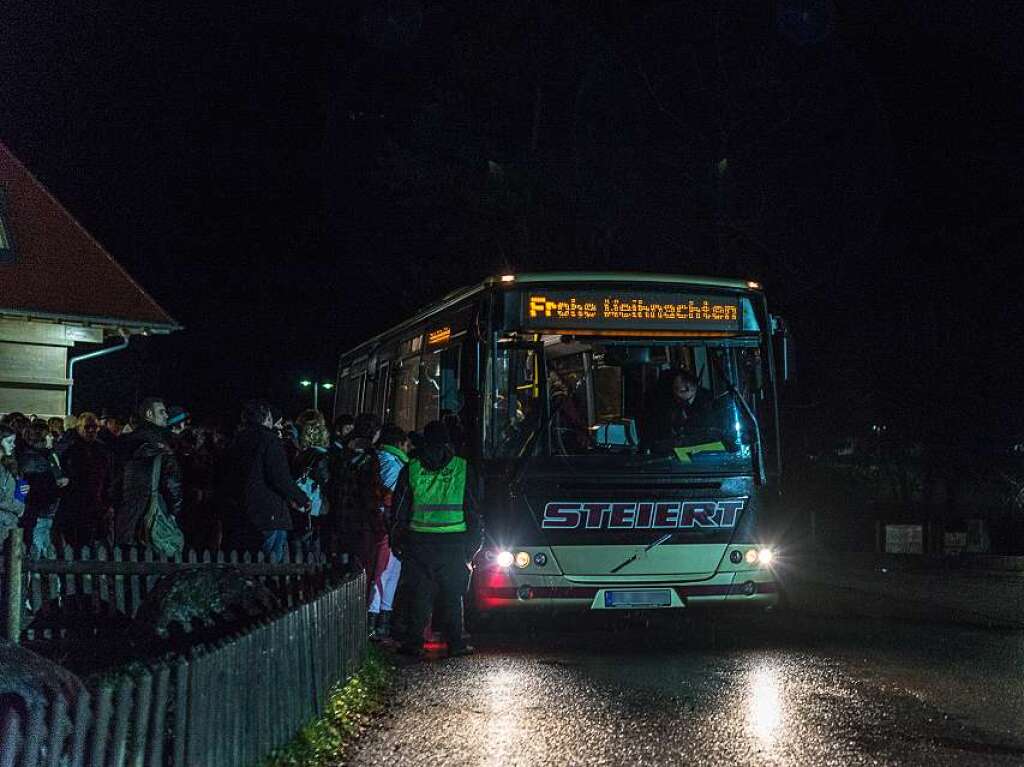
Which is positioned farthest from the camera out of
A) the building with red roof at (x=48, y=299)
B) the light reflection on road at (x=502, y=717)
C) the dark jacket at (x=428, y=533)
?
the building with red roof at (x=48, y=299)

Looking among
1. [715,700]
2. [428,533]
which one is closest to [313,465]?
[428,533]

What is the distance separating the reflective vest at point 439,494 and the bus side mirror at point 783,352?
9.66 feet

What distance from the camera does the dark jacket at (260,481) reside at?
1118cm

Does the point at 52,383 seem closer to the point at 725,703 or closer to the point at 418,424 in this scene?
the point at 418,424

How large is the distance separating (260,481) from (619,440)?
301 cm

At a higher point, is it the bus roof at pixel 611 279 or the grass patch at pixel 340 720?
the bus roof at pixel 611 279

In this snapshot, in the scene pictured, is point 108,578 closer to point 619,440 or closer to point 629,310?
point 619,440

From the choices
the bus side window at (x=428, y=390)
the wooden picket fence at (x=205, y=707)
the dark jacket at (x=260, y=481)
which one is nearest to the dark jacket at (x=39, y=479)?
the dark jacket at (x=260, y=481)

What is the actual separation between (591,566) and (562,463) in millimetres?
867

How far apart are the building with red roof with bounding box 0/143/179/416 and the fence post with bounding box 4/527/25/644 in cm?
A: 1189

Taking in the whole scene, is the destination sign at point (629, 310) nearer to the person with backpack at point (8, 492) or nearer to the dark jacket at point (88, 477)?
the person with backpack at point (8, 492)

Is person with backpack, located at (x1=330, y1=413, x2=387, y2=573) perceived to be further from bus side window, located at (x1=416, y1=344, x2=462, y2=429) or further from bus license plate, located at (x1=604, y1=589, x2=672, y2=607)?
bus license plate, located at (x1=604, y1=589, x2=672, y2=607)

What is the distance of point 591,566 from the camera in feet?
36.2

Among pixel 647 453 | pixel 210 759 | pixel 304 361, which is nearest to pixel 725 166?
pixel 647 453
